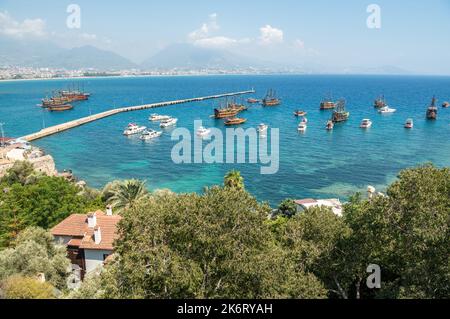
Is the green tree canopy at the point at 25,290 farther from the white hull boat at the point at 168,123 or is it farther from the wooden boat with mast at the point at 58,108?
the wooden boat with mast at the point at 58,108

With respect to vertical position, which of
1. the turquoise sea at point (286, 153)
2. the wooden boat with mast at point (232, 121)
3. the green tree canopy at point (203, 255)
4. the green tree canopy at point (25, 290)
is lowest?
the turquoise sea at point (286, 153)

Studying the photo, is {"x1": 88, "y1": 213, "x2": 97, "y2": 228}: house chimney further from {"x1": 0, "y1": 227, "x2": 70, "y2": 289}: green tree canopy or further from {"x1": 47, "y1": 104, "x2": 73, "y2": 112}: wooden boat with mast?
{"x1": 47, "y1": 104, "x2": 73, "y2": 112}: wooden boat with mast

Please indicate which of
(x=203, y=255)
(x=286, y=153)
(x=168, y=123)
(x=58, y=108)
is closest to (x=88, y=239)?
(x=203, y=255)

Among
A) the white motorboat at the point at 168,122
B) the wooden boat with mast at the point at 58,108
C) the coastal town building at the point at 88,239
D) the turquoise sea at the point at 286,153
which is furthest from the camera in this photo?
the wooden boat with mast at the point at 58,108

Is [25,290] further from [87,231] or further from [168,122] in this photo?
[168,122]

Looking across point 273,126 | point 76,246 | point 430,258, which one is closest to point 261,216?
point 430,258

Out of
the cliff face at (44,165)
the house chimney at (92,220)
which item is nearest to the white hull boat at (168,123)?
the cliff face at (44,165)

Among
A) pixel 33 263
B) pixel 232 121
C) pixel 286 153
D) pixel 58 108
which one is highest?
pixel 58 108

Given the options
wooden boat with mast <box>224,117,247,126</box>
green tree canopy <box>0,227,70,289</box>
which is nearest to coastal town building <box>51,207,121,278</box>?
green tree canopy <box>0,227,70,289</box>
